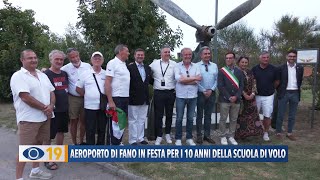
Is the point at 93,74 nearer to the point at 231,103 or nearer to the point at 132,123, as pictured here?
the point at 132,123

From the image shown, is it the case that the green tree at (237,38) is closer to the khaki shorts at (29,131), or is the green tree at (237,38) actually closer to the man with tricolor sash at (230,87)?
the man with tricolor sash at (230,87)

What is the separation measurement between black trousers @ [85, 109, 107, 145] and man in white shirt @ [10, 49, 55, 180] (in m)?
1.16

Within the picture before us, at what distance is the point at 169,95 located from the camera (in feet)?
21.2

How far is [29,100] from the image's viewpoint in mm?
4508

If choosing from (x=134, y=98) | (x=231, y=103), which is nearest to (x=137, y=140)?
(x=134, y=98)

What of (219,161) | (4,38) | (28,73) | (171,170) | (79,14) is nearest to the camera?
(28,73)

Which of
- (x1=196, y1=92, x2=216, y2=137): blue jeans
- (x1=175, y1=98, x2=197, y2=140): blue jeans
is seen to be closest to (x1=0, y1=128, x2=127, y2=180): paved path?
(x1=175, y1=98, x2=197, y2=140): blue jeans

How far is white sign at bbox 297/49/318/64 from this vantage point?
8430 mm

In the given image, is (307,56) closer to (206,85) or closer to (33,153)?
(206,85)

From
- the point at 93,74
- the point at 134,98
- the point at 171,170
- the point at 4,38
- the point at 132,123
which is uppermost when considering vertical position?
the point at 4,38

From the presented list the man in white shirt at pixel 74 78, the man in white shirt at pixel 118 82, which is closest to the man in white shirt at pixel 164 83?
the man in white shirt at pixel 118 82

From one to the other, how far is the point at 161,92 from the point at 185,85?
0.44 metres

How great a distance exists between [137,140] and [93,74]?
1.47 m

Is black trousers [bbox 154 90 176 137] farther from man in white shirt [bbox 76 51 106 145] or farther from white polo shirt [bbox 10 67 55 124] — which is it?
A: white polo shirt [bbox 10 67 55 124]
